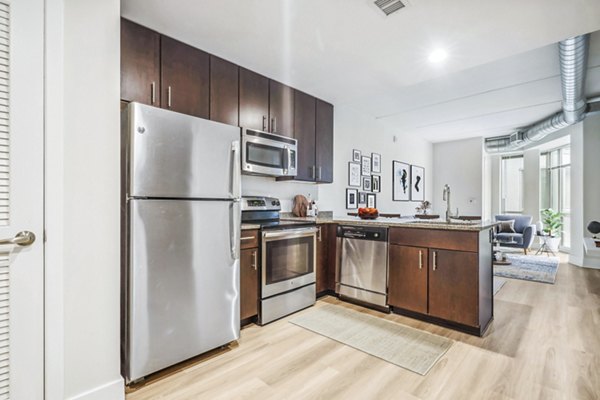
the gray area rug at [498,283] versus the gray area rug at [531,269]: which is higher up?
the gray area rug at [531,269]

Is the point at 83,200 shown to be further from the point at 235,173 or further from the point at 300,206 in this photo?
the point at 300,206

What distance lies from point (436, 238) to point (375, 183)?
2.80 meters

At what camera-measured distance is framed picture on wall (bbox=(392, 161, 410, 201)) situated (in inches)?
235

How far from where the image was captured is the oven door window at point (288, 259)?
8.89ft

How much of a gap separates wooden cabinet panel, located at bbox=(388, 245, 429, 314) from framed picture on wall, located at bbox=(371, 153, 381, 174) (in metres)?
2.65

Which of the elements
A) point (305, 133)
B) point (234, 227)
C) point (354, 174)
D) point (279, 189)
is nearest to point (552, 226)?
point (354, 174)

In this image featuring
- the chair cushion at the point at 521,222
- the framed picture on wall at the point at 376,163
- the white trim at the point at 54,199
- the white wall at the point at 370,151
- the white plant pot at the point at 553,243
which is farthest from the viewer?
the white plant pot at the point at 553,243

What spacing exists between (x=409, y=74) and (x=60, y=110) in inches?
123

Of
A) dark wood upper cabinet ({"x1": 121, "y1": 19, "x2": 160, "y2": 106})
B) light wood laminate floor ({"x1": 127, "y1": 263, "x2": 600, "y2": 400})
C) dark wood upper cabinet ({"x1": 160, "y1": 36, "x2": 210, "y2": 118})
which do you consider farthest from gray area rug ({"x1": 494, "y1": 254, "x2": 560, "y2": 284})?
dark wood upper cabinet ({"x1": 121, "y1": 19, "x2": 160, "y2": 106})

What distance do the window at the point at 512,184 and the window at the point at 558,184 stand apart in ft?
1.52

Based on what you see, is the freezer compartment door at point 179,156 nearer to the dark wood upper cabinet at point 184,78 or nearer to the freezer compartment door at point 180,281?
the freezer compartment door at point 180,281

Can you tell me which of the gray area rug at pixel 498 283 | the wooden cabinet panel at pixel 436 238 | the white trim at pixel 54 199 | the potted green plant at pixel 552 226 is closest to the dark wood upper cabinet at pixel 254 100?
the white trim at pixel 54 199

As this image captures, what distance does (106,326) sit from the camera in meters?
1.68

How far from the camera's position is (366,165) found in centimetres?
516
